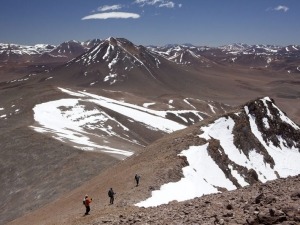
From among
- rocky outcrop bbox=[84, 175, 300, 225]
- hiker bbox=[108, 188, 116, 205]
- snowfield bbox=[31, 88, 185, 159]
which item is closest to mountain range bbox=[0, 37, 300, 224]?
snowfield bbox=[31, 88, 185, 159]

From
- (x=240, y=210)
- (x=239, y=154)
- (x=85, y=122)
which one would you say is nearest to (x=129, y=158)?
(x=239, y=154)

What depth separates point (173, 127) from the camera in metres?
120

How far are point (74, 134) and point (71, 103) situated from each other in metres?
39.5

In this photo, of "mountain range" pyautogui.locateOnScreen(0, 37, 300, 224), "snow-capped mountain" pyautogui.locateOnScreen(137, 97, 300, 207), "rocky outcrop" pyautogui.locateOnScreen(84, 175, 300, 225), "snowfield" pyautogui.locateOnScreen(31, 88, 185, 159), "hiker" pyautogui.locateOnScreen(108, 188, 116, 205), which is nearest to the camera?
"rocky outcrop" pyautogui.locateOnScreen(84, 175, 300, 225)

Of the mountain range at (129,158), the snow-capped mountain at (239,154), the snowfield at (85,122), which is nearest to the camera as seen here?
the mountain range at (129,158)

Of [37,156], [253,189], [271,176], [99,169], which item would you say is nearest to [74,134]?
[37,156]

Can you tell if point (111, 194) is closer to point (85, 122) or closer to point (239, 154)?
point (239, 154)

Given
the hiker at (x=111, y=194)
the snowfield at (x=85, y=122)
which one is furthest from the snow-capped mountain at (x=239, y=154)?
the snowfield at (x=85, y=122)

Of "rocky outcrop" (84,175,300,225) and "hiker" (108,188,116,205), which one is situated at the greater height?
"rocky outcrop" (84,175,300,225)

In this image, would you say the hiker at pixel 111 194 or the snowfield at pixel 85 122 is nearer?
the hiker at pixel 111 194

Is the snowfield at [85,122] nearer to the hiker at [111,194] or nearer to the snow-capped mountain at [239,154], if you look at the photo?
the snow-capped mountain at [239,154]

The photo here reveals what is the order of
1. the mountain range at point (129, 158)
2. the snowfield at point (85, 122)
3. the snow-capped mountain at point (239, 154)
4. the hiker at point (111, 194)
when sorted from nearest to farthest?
the hiker at point (111, 194) < the mountain range at point (129, 158) < the snow-capped mountain at point (239, 154) < the snowfield at point (85, 122)

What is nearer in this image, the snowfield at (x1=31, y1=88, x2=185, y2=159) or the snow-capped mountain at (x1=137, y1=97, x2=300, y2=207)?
the snow-capped mountain at (x1=137, y1=97, x2=300, y2=207)

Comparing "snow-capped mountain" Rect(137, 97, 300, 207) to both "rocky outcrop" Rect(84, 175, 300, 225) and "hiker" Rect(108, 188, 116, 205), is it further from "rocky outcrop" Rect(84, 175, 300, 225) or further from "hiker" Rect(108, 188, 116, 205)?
"rocky outcrop" Rect(84, 175, 300, 225)
